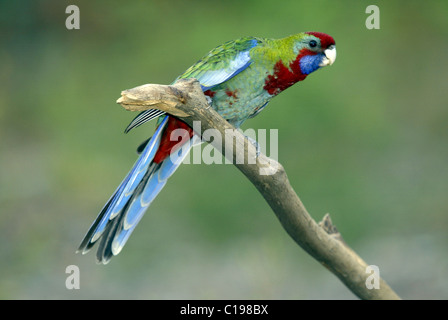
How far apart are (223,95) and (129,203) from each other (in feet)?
1.21

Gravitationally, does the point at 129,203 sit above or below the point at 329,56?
below

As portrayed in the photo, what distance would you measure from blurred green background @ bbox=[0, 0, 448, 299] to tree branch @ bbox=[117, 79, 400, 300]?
0.89 meters

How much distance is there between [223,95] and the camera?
4.46 ft

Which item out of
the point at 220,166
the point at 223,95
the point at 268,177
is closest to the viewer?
the point at 268,177

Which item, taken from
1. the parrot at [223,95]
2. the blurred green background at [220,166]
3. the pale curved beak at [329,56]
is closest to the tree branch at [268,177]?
the parrot at [223,95]

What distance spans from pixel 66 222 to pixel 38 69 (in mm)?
832

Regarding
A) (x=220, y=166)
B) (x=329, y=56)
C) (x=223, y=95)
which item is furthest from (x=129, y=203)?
(x=220, y=166)

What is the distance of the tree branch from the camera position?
3.36 ft

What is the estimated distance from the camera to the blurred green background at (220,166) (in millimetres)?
2375

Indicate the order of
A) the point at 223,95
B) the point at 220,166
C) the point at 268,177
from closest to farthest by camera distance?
the point at 268,177 < the point at 223,95 < the point at 220,166

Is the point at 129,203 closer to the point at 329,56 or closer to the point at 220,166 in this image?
the point at 329,56

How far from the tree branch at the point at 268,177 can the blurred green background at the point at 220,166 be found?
2.93 ft
